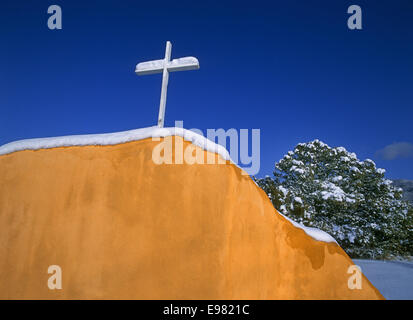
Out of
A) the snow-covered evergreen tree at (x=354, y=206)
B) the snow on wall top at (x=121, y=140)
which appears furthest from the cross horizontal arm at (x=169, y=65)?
the snow-covered evergreen tree at (x=354, y=206)

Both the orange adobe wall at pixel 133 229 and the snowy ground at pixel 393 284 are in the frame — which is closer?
the orange adobe wall at pixel 133 229

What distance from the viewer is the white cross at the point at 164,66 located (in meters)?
3.49

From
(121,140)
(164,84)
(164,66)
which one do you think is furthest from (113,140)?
(164,66)

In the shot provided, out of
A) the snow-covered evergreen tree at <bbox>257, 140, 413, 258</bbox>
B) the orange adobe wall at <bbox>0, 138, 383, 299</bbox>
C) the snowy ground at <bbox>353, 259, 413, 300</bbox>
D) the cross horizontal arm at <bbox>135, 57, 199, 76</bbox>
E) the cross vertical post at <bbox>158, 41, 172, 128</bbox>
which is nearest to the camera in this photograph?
the orange adobe wall at <bbox>0, 138, 383, 299</bbox>

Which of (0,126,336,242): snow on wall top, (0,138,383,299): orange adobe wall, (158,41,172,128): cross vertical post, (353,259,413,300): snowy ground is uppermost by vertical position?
(158,41,172,128): cross vertical post

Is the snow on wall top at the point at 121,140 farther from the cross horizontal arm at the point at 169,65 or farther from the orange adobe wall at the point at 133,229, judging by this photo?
the cross horizontal arm at the point at 169,65

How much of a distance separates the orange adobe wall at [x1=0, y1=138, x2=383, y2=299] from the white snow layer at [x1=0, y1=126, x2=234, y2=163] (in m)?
0.09

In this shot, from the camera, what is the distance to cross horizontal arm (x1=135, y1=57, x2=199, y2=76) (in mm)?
3549

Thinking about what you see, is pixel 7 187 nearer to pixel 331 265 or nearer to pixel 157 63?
pixel 157 63

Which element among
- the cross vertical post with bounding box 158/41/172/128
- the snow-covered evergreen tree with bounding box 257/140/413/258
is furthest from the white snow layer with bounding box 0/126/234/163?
the snow-covered evergreen tree with bounding box 257/140/413/258

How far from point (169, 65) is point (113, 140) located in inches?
64.4

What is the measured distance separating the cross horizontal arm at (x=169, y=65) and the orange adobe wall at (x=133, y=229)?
62.2 inches

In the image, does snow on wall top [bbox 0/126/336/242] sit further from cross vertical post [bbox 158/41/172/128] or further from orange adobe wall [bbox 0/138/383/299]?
cross vertical post [bbox 158/41/172/128]
